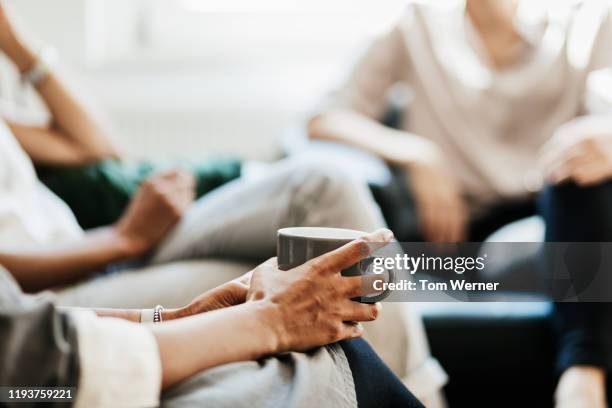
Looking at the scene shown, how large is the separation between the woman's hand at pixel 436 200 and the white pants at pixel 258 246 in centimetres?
25

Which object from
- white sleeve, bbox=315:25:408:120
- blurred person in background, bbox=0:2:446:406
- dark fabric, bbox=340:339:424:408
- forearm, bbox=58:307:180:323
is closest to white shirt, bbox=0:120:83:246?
blurred person in background, bbox=0:2:446:406

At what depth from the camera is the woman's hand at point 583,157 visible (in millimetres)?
710

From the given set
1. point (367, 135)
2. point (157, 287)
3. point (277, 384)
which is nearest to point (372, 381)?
point (277, 384)

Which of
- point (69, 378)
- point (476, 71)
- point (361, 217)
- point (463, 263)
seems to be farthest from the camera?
point (476, 71)

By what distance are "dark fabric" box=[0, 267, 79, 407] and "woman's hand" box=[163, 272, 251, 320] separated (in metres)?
0.09

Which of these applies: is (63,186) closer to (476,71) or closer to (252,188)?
(252,188)

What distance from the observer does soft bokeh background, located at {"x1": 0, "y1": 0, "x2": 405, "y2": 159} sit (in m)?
1.54

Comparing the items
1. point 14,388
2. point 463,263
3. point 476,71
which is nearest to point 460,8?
point 476,71

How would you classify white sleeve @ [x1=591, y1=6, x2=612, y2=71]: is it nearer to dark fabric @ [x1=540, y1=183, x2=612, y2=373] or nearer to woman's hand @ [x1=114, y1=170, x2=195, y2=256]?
dark fabric @ [x1=540, y1=183, x2=612, y2=373]

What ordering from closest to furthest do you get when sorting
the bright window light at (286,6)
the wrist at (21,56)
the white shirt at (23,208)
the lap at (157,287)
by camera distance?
the lap at (157,287), the white shirt at (23,208), the wrist at (21,56), the bright window light at (286,6)

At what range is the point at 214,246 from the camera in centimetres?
66

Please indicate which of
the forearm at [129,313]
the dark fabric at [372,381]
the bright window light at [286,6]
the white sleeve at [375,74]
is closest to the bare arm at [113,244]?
the forearm at [129,313]

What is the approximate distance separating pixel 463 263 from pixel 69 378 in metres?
0.27

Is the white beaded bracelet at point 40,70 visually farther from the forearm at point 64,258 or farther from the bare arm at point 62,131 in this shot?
the forearm at point 64,258
